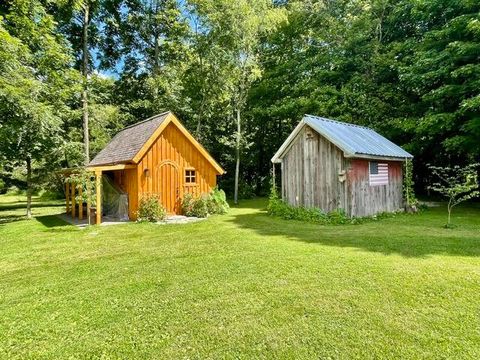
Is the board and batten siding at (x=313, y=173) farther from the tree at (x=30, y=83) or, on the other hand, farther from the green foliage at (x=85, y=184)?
the tree at (x=30, y=83)

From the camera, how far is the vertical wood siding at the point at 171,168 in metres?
12.7

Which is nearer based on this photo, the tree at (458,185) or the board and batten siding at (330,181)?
the tree at (458,185)

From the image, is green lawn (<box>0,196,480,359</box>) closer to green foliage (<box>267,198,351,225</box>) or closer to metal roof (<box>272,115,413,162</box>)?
green foliage (<box>267,198,351,225</box>)

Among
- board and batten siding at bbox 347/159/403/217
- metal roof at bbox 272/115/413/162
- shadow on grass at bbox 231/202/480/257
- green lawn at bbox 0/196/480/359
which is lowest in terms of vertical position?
green lawn at bbox 0/196/480/359

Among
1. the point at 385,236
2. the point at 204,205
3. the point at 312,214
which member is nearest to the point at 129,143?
the point at 204,205

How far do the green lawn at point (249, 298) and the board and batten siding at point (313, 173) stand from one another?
3.07 m

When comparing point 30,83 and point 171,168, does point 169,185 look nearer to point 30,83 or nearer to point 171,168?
point 171,168

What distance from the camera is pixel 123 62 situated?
2373 centimetres

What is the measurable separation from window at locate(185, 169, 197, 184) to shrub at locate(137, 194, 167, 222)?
208 centimetres

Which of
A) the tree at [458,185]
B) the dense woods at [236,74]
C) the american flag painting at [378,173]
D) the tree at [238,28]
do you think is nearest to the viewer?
the tree at [458,185]

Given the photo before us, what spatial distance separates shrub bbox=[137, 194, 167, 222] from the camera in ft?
40.0

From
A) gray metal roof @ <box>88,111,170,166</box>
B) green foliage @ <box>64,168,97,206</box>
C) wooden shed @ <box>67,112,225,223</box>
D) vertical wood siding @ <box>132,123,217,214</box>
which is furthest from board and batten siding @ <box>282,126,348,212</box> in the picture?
green foliage @ <box>64,168,97,206</box>

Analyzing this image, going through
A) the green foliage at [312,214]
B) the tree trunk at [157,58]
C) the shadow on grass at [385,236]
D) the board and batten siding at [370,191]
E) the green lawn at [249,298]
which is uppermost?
the tree trunk at [157,58]

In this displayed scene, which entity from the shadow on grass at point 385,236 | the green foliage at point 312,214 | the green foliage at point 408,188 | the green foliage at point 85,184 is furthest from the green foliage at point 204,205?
the green foliage at point 408,188
